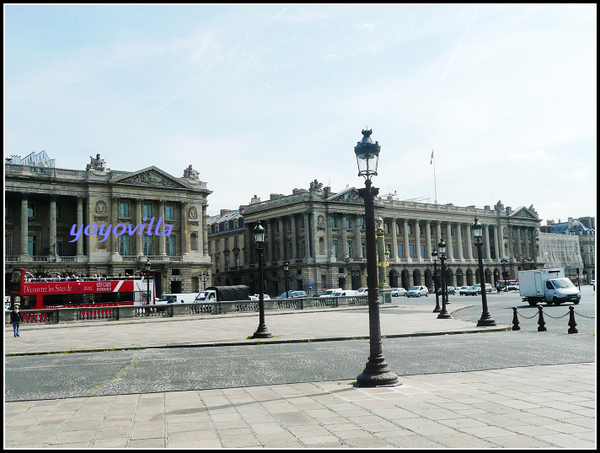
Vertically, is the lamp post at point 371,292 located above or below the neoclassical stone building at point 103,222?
below

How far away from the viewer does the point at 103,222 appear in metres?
73.0

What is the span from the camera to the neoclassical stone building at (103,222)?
6850 centimetres

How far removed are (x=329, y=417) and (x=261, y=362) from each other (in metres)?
6.76

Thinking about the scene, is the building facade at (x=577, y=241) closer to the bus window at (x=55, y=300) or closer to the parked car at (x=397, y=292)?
the parked car at (x=397, y=292)

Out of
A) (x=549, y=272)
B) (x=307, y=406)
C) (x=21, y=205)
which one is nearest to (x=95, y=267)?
(x=21, y=205)

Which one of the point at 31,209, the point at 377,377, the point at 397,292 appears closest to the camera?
the point at 377,377

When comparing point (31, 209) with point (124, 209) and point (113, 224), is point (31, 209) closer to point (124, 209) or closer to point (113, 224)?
point (113, 224)

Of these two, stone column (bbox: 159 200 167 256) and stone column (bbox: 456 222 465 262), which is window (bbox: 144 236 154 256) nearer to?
stone column (bbox: 159 200 167 256)

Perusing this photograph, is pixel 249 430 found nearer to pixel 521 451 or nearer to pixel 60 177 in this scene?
pixel 521 451

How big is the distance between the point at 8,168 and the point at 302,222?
45.3 meters

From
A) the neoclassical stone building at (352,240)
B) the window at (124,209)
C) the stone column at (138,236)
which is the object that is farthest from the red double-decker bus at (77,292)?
the neoclassical stone building at (352,240)

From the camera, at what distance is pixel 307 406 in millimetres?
8422

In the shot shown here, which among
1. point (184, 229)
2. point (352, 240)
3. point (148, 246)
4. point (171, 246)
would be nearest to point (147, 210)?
point (148, 246)

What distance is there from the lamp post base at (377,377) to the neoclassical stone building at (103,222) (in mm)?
63798
